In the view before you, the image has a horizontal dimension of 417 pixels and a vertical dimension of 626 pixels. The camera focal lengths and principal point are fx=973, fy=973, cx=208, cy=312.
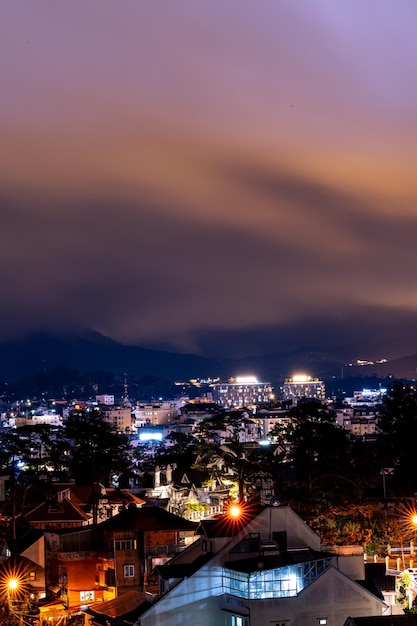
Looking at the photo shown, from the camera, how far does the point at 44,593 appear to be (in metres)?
24.6

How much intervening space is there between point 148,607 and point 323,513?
708 cm

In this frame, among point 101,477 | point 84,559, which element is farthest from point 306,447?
point 101,477

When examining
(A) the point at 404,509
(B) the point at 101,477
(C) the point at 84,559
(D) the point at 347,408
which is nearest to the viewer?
(C) the point at 84,559

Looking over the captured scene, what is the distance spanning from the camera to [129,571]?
2388 centimetres

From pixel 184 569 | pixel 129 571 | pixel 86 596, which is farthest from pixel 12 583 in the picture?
pixel 184 569

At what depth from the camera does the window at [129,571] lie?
23.8 meters

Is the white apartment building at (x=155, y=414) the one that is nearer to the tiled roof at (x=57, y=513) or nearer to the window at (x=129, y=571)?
the tiled roof at (x=57, y=513)

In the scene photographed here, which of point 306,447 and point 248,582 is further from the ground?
point 306,447

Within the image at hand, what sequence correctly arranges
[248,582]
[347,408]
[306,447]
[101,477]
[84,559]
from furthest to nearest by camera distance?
1. [347,408]
2. [101,477]
3. [306,447]
4. [84,559]
5. [248,582]

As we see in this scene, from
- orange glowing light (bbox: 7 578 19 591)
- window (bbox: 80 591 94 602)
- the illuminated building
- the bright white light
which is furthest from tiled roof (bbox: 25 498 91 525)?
the bright white light

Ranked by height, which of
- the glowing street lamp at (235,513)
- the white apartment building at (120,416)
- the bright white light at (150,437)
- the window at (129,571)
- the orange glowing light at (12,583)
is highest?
the white apartment building at (120,416)

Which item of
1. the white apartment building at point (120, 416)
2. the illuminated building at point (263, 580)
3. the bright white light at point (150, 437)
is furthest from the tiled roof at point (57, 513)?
the white apartment building at point (120, 416)

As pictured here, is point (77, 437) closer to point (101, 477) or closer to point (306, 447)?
point (101, 477)

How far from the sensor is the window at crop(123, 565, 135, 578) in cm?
2381
